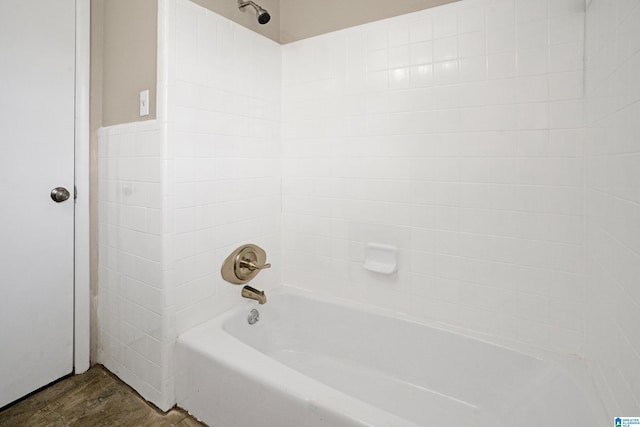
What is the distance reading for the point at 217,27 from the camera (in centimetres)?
155

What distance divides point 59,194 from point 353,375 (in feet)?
5.50

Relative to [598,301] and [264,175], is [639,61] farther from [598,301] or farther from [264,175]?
[264,175]

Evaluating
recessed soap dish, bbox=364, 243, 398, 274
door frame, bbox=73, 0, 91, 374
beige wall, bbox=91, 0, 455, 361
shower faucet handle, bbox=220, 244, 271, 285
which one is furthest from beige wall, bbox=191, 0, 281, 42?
recessed soap dish, bbox=364, 243, 398, 274

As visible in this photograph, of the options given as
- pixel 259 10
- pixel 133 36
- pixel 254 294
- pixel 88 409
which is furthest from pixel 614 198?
pixel 88 409

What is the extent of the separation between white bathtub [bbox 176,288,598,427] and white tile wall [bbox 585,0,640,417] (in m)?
0.21

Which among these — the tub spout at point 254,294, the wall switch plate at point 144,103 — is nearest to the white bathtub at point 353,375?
the tub spout at point 254,294

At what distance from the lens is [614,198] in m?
0.94

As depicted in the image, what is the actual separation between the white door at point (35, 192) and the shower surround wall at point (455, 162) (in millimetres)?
1159

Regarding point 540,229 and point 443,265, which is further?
point 443,265

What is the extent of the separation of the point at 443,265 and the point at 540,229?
421 millimetres

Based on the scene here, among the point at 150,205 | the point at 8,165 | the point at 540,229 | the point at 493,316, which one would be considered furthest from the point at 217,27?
the point at 493,316

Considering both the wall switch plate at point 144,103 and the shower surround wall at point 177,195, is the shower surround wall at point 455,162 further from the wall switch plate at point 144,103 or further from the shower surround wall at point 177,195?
the wall switch plate at point 144,103

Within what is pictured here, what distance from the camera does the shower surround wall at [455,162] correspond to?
129 cm

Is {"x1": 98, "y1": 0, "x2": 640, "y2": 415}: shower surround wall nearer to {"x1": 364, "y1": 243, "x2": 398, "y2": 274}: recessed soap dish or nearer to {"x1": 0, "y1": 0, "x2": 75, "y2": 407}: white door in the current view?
{"x1": 364, "y1": 243, "x2": 398, "y2": 274}: recessed soap dish
